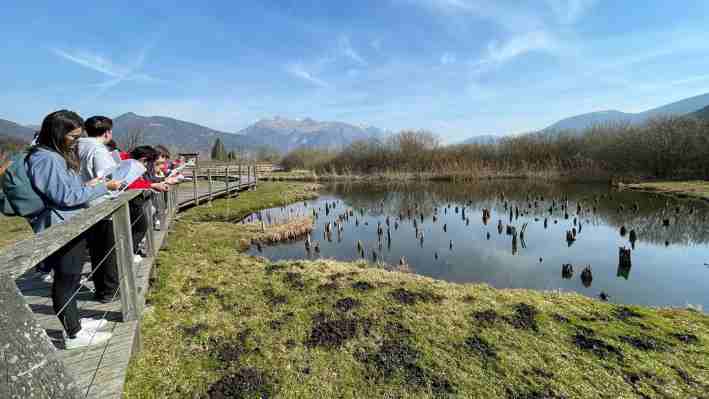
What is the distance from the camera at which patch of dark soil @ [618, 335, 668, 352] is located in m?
4.33

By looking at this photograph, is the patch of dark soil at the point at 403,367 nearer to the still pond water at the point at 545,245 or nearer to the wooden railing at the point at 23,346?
the wooden railing at the point at 23,346

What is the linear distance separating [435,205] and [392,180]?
1762 centimetres

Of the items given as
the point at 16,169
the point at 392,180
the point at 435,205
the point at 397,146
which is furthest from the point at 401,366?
the point at 397,146

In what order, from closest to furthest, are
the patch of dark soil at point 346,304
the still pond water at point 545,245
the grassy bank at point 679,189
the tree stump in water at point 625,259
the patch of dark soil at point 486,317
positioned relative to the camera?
1. the patch of dark soil at point 486,317
2. the patch of dark soil at point 346,304
3. the still pond water at point 545,245
4. the tree stump in water at point 625,259
5. the grassy bank at point 679,189

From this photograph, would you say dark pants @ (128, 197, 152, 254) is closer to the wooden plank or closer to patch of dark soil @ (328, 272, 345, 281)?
the wooden plank

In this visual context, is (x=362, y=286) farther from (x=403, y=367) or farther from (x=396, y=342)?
(x=403, y=367)

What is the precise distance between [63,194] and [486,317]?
5585 millimetres

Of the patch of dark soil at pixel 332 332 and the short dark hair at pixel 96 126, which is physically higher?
the short dark hair at pixel 96 126

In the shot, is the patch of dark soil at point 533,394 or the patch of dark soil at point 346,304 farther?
the patch of dark soil at point 346,304

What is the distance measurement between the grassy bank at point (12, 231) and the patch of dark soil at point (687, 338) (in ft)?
45.0

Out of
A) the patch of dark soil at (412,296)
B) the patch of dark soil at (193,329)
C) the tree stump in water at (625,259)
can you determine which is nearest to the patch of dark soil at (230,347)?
the patch of dark soil at (193,329)

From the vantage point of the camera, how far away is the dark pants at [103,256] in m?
3.68

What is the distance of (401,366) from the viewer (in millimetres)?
3863

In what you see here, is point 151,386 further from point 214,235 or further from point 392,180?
point 392,180
